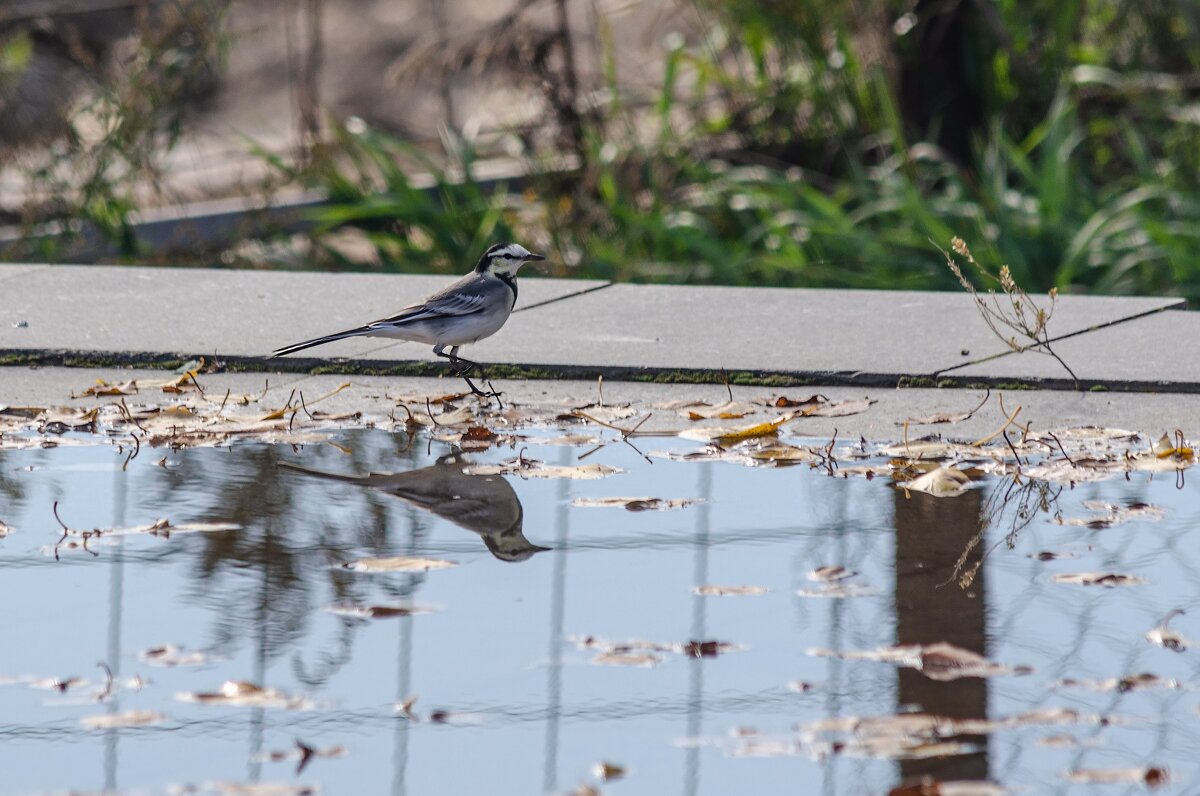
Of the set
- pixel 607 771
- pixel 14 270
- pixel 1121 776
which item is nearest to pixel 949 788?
pixel 1121 776

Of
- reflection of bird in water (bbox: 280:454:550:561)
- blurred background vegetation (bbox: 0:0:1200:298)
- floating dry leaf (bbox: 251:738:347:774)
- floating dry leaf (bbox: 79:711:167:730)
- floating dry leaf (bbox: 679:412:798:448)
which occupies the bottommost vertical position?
floating dry leaf (bbox: 251:738:347:774)

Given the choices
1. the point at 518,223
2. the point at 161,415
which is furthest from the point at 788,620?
the point at 518,223

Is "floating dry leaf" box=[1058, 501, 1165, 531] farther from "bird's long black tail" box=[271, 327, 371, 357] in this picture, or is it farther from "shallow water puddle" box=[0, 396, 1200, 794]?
"bird's long black tail" box=[271, 327, 371, 357]

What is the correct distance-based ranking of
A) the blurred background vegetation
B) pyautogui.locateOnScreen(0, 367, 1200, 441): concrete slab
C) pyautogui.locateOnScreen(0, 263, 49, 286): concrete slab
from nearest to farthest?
pyautogui.locateOnScreen(0, 367, 1200, 441): concrete slab, pyautogui.locateOnScreen(0, 263, 49, 286): concrete slab, the blurred background vegetation

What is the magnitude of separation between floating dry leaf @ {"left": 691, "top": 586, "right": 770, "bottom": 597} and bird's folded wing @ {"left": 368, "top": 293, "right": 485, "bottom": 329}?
2.05 m

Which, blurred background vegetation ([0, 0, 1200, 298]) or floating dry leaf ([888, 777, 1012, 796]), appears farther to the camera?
blurred background vegetation ([0, 0, 1200, 298])

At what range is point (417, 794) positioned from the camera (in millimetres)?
2305

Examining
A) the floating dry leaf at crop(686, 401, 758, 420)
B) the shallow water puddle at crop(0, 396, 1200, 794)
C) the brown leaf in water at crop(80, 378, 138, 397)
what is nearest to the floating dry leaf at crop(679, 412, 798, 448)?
the shallow water puddle at crop(0, 396, 1200, 794)

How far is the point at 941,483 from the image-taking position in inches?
152

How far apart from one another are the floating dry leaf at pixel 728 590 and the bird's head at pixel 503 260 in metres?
2.48

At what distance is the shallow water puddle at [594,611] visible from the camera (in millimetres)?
2410

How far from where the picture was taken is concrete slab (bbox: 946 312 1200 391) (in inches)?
196

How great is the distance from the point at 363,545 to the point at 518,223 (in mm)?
6673

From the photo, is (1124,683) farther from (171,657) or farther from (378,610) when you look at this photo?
(171,657)
